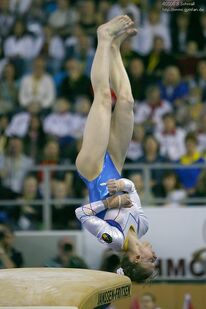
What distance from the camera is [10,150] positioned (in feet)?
37.1

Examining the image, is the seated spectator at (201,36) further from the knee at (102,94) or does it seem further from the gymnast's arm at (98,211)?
the gymnast's arm at (98,211)

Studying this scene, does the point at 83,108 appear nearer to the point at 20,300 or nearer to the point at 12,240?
the point at 12,240

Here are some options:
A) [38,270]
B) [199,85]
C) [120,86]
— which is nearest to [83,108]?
[199,85]

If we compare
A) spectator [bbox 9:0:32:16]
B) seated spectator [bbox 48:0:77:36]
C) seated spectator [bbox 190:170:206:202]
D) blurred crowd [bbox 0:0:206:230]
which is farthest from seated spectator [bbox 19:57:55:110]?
seated spectator [bbox 190:170:206:202]

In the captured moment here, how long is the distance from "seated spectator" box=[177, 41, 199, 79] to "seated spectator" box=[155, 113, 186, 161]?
4.15 ft

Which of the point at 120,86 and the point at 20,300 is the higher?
the point at 120,86

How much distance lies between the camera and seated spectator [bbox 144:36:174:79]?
12.6m

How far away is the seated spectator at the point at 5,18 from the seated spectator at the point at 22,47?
303mm

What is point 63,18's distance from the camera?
1359cm

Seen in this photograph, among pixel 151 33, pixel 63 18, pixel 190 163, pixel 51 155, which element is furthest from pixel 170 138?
pixel 63 18

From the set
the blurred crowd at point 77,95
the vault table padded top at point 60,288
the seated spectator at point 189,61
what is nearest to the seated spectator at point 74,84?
the blurred crowd at point 77,95

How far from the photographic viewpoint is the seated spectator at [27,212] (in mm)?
10828

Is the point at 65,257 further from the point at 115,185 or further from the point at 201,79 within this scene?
the point at 201,79

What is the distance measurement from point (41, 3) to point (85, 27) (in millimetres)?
949
